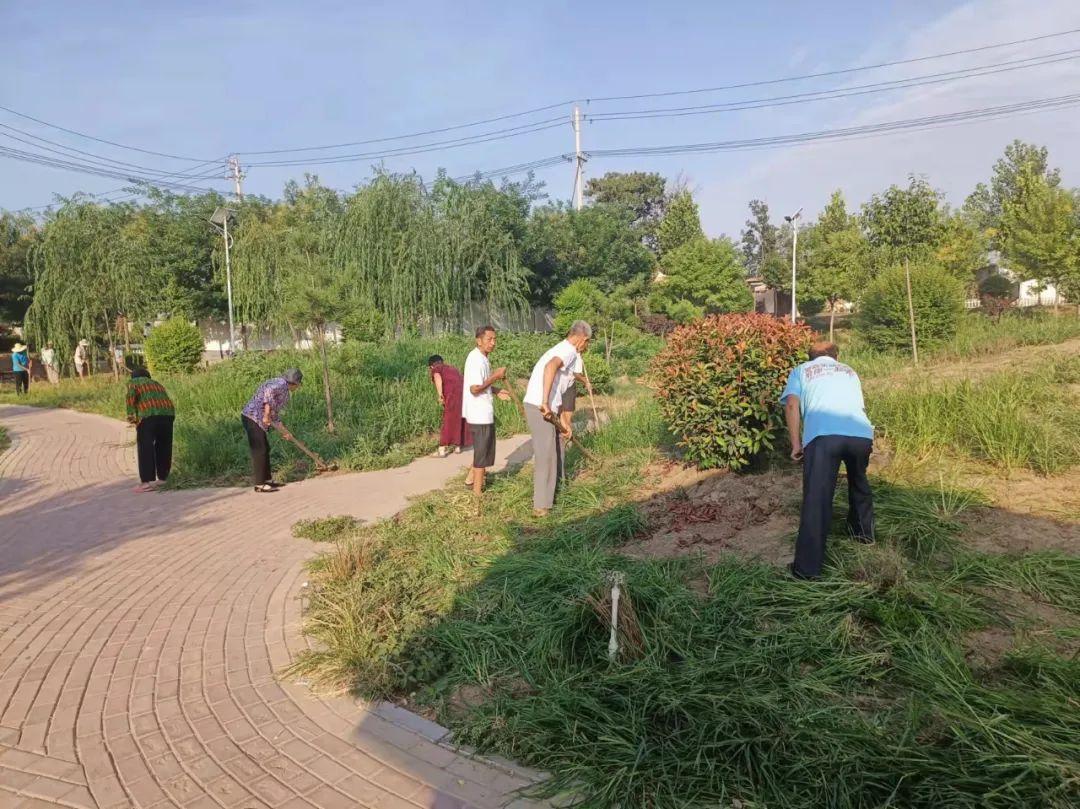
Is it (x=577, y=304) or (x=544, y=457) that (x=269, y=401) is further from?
(x=577, y=304)

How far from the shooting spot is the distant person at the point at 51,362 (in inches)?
830

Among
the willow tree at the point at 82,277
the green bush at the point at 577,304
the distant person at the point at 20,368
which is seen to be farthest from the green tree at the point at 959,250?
the distant person at the point at 20,368

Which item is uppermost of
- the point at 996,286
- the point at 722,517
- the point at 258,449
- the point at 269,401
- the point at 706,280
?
the point at 706,280

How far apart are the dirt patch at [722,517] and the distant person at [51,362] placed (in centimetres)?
2183

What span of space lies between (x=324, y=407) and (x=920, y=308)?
38.1 feet

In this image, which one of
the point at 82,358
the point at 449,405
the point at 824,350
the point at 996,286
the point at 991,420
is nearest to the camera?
the point at 824,350

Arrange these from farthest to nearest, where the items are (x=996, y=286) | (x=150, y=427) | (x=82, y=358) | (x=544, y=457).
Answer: (x=996, y=286), (x=82, y=358), (x=150, y=427), (x=544, y=457)

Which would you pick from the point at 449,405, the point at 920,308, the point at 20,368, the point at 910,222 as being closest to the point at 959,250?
the point at 910,222

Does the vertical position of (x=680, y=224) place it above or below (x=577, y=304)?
above

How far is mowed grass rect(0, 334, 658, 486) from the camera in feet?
29.9

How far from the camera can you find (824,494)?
373 centimetres

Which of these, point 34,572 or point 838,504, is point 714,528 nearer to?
point 838,504

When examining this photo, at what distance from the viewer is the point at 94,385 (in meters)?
18.8

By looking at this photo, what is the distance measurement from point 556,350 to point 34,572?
14.3 ft
